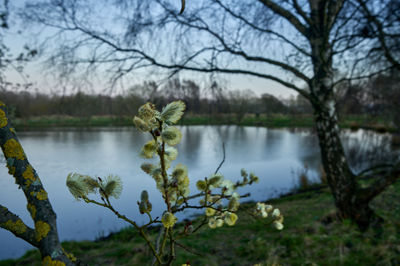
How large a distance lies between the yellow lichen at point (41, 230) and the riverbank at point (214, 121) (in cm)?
178

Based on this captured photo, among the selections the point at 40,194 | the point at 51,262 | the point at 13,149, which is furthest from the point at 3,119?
the point at 51,262

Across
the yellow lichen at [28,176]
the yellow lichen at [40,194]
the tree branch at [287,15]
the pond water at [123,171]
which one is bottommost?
the pond water at [123,171]

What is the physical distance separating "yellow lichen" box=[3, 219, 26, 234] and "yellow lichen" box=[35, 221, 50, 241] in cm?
3

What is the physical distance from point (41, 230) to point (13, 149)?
0.66 feet

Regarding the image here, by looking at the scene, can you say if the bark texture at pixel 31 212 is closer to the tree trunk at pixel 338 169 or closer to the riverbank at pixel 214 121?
the riverbank at pixel 214 121

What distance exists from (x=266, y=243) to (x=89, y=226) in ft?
16.5

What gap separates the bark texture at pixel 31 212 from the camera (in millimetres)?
538

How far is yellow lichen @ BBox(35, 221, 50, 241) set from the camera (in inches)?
21.4

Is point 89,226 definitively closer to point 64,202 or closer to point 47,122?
point 64,202

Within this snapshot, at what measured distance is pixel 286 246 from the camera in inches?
136

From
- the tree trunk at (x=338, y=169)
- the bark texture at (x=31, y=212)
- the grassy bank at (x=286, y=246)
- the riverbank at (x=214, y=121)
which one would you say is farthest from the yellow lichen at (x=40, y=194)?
the tree trunk at (x=338, y=169)

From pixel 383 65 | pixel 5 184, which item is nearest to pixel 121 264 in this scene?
pixel 383 65

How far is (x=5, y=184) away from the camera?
305 inches

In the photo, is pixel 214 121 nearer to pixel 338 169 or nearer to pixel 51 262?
pixel 338 169
